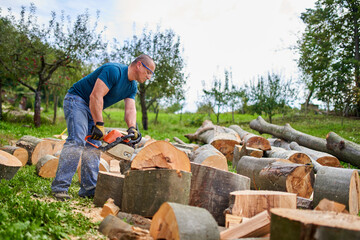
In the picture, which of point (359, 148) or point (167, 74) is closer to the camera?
point (359, 148)

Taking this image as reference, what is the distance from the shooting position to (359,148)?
256 inches

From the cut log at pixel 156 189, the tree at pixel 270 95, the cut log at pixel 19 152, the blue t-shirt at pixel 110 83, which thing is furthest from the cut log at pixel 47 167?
the tree at pixel 270 95

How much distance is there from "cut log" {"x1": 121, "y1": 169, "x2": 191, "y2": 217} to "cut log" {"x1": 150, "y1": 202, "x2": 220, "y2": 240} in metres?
0.52

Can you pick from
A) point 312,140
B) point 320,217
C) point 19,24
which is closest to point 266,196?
point 320,217

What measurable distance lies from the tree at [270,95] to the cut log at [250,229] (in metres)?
15.6

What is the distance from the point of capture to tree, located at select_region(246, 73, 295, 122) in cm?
1714

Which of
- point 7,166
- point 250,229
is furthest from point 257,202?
point 7,166

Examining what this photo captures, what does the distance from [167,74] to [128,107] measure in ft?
41.3

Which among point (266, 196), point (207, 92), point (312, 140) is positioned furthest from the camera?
point (207, 92)

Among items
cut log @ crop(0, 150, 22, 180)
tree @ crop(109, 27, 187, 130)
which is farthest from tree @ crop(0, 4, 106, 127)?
cut log @ crop(0, 150, 22, 180)

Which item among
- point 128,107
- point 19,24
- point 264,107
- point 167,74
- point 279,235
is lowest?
point 279,235

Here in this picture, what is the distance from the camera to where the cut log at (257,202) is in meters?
2.46

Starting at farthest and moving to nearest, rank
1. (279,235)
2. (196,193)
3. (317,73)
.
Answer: (317,73)
(196,193)
(279,235)

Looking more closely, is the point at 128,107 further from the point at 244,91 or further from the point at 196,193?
the point at 244,91
